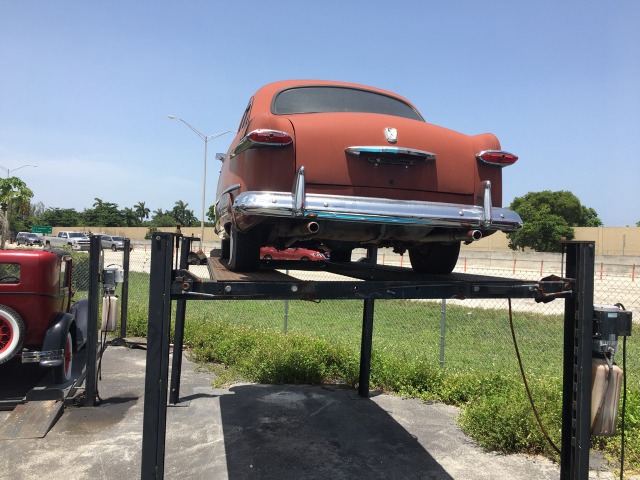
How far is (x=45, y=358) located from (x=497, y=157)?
17.1ft

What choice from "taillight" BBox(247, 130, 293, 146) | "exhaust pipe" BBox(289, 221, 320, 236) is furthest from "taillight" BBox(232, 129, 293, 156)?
"exhaust pipe" BBox(289, 221, 320, 236)

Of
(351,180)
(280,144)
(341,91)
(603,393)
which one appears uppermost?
(341,91)

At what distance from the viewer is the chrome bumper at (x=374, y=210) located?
2912 mm

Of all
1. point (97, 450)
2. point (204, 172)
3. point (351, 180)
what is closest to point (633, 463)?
point (351, 180)

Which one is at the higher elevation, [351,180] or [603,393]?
[351,180]

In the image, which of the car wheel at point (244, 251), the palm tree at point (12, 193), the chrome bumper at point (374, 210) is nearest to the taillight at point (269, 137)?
the chrome bumper at point (374, 210)

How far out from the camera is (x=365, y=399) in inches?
238

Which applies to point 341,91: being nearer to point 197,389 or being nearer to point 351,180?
point 351,180

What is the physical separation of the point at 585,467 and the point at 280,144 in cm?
264

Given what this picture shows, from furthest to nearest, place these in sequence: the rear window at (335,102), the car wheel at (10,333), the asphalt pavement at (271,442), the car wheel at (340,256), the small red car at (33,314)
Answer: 1. the car wheel at (340,256)
2. the small red car at (33,314)
3. the car wheel at (10,333)
4. the asphalt pavement at (271,442)
5. the rear window at (335,102)

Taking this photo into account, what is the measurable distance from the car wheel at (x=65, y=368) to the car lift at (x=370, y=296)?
151 inches

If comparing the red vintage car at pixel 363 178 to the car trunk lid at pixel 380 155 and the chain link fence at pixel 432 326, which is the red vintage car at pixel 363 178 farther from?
the chain link fence at pixel 432 326

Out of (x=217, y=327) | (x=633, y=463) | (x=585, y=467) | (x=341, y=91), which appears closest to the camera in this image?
(x=585, y=467)

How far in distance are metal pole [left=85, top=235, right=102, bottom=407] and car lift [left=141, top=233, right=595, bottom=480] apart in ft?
8.94
